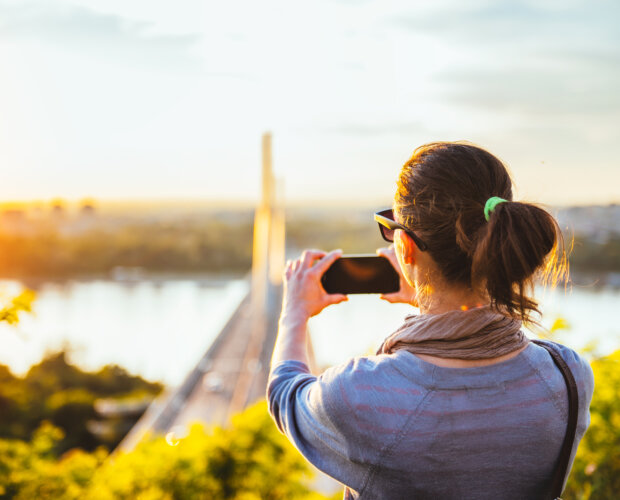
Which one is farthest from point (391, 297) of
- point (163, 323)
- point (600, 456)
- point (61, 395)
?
point (163, 323)

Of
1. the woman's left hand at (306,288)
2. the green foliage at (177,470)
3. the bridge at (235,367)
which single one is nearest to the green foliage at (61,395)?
the bridge at (235,367)

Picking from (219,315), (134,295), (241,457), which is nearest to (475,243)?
(241,457)

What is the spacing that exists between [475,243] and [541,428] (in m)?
0.26

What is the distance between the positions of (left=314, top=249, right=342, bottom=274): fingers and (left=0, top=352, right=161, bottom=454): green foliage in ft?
21.1

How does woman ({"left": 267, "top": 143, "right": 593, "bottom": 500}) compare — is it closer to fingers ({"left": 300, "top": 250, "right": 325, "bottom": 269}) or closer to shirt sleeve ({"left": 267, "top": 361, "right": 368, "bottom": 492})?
shirt sleeve ({"left": 267, "top": 361, "right": 368, "bottom": 492})

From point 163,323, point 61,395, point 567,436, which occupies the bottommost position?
point 163,323

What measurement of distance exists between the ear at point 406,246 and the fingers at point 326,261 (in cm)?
17

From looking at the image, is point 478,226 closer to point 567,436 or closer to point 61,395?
point 567,436

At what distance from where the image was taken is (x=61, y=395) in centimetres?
966

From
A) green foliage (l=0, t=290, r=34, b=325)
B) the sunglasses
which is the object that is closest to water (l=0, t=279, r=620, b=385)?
green foliage (l=0, t=290, r=34, b=325)

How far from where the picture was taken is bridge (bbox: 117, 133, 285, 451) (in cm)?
805

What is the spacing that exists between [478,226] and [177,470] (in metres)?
1.64

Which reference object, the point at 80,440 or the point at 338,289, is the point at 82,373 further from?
the point at 338,289

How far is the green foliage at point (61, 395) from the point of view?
7.32 metres
